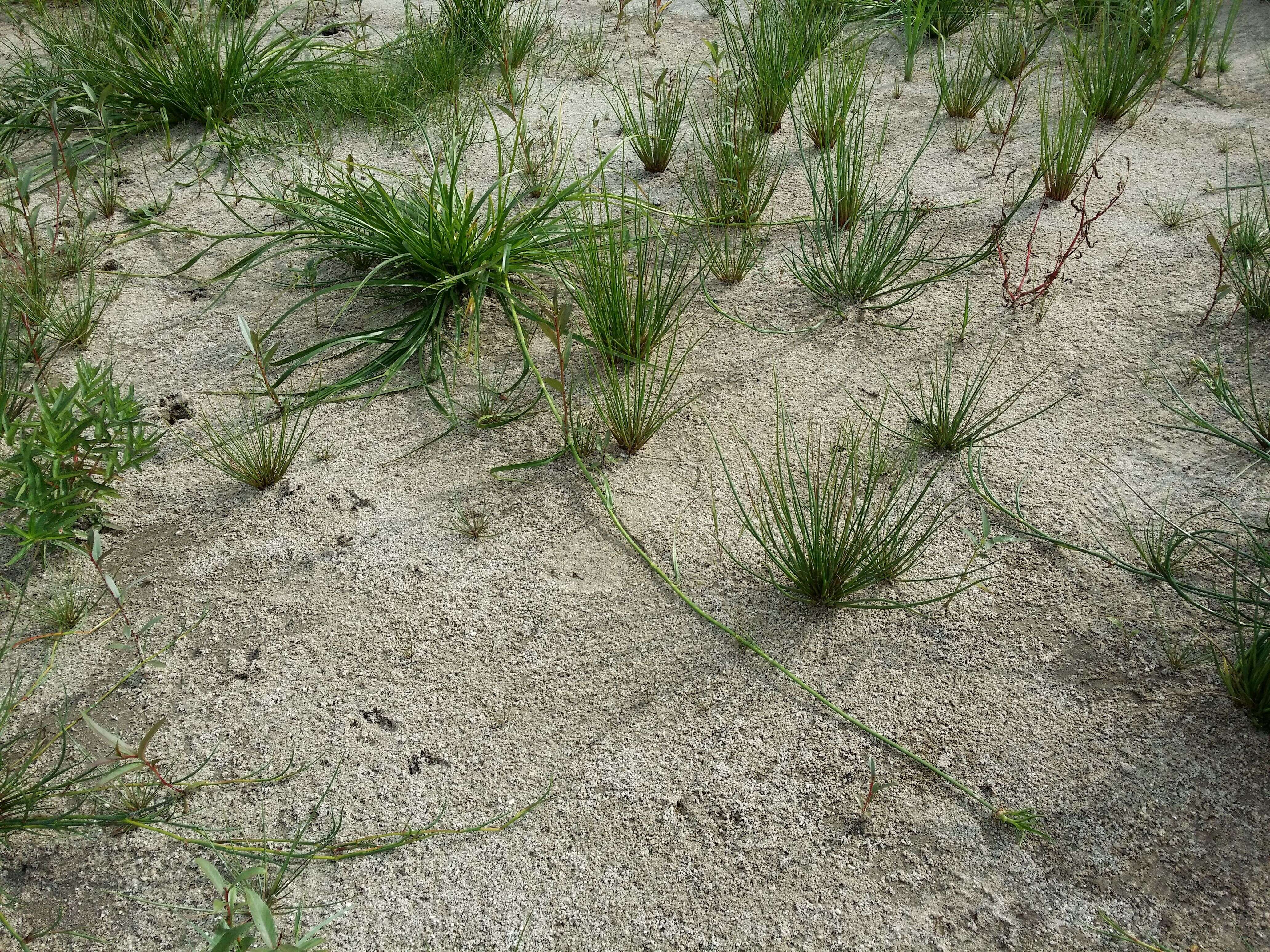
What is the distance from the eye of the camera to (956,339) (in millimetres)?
2414

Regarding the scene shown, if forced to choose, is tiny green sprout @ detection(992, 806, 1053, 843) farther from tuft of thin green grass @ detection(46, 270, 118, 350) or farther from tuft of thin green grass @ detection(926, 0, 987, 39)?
tuft of thin green grass @ detection(926, 0, 987, 39)

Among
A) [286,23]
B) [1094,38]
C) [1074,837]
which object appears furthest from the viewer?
[286,23]

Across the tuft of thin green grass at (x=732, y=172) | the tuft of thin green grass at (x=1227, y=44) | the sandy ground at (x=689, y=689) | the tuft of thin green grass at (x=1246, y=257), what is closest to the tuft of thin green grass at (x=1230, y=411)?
the sandy ground at (x=689, y=689)

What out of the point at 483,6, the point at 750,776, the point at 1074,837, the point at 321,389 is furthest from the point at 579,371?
the point at 483,6

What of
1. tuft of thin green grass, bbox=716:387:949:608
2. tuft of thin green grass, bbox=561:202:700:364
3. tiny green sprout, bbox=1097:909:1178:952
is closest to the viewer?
tiny green sprout, bbox=1097:909:1178:952

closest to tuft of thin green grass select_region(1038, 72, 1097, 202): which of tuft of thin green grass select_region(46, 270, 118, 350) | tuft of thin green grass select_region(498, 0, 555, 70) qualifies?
tuft of thin green grass select_region(498, 0, 555, 70)

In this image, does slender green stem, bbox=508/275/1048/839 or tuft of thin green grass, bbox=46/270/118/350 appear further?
tuft of thin green grass, bbox=46/270/118/350

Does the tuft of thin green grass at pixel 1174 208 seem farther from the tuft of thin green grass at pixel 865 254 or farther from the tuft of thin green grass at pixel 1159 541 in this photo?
the tuft of thin green grass at pixel 1159 541

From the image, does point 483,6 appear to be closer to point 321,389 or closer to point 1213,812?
point 321,389

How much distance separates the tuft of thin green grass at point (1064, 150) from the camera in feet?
8.98

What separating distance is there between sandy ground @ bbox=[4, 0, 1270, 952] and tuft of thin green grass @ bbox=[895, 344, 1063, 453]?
0.04 m

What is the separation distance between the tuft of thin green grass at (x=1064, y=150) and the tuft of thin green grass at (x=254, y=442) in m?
2.15

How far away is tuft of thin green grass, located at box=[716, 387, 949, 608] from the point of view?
1761 mm

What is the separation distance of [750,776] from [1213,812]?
720 mm
